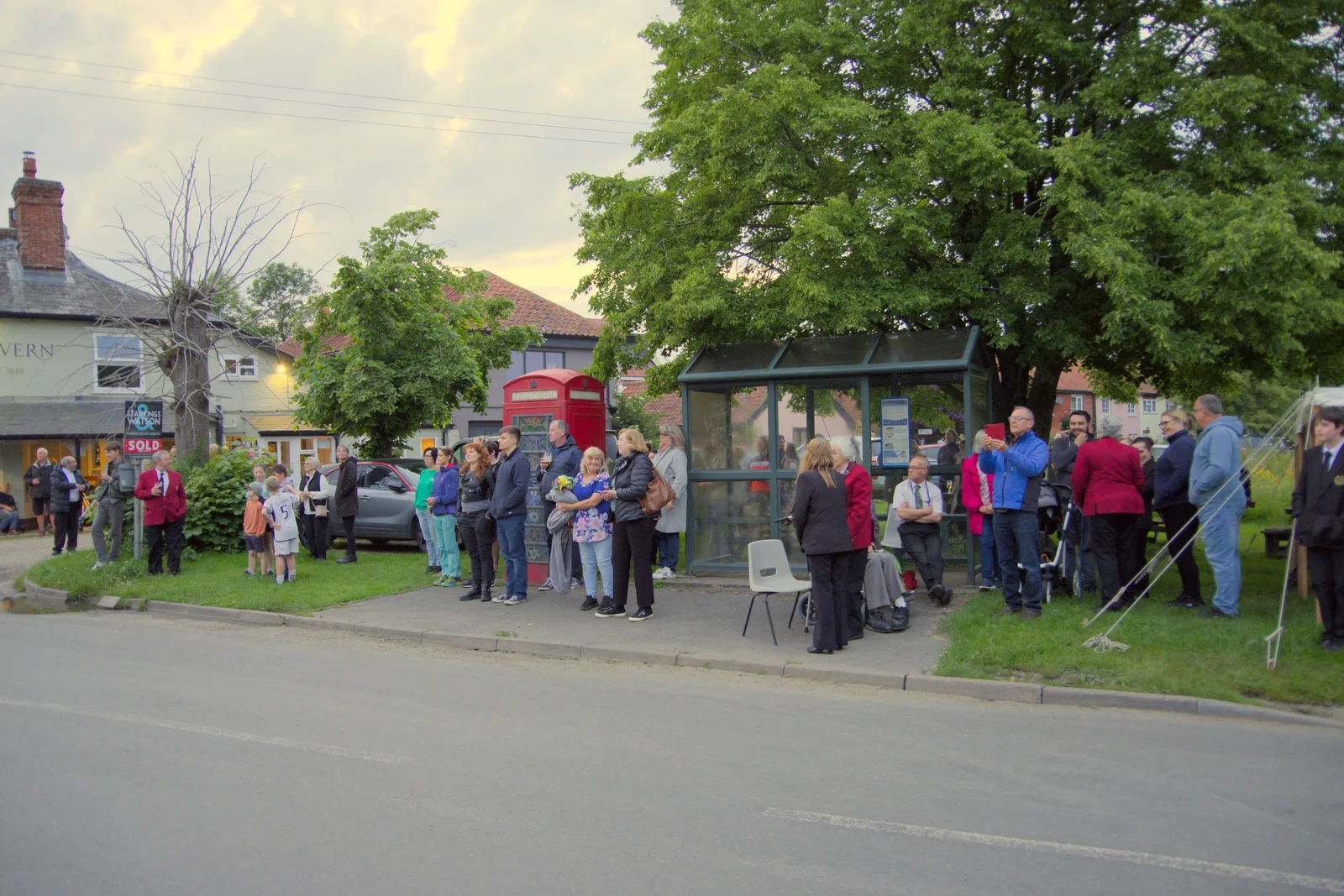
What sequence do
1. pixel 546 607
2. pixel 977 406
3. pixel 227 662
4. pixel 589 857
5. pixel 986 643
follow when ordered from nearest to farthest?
pixel 589 857 → pixel 986 643 → pixel 227 662 → pixel 546 607 → pixel 977 406

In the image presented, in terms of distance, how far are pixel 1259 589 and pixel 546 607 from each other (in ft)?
25.4

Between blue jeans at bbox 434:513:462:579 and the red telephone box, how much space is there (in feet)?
3.25

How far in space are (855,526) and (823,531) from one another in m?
0.58

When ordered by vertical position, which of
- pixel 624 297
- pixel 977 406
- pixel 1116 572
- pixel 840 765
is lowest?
pixel 840 765

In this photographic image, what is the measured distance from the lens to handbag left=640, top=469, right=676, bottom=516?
10250 millimetres

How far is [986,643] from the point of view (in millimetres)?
8062

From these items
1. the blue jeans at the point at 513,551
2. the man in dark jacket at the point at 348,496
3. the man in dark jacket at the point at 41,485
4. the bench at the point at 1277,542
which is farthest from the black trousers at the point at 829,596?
the man in dark jacket at the point at 41,485

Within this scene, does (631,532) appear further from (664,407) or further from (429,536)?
(664,407)

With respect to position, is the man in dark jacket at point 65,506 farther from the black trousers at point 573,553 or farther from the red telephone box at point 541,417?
the black trousers at point 573,553

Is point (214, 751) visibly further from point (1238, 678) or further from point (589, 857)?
point (1238, 678)

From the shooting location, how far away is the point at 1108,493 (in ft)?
29.9

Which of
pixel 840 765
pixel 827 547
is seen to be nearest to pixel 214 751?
pixel 840 765

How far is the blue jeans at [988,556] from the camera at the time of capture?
35.0 feet

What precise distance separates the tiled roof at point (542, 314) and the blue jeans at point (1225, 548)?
32.2 metres
